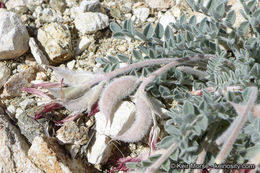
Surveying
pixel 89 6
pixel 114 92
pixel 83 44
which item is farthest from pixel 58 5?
pixel 114 92

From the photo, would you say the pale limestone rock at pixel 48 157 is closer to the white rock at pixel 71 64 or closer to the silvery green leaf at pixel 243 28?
the white rock at pixel 71 64

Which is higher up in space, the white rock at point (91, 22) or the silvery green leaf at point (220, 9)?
the silvery green leaf at point (220, 9)

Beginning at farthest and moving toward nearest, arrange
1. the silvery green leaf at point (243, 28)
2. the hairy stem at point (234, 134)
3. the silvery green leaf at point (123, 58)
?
1. the silvery green leaf at point (123, 58)
2. the silvery green leaf at point (243, 28)
3. the hairy stem at point (234, 134)

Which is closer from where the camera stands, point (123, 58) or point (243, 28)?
point (243, 28)

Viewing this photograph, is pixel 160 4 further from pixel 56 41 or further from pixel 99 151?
pixel 99 151

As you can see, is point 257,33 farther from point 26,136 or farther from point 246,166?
point 26,136

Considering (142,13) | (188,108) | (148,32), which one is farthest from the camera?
(142,13)

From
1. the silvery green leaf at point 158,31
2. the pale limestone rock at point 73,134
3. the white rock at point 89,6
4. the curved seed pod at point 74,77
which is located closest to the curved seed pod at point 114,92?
the curved seed pod at point 74,77
